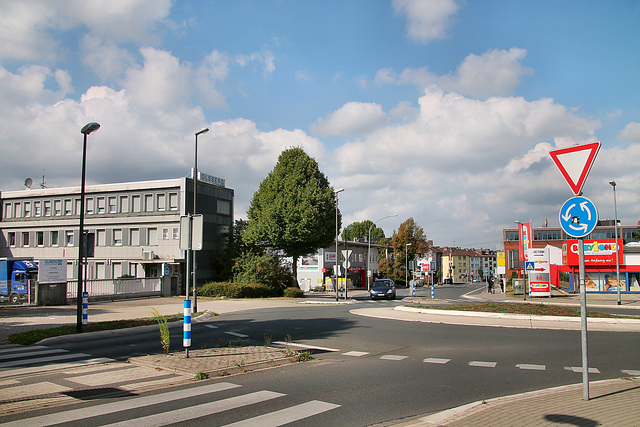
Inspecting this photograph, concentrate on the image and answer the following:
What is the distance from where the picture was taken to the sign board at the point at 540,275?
3716 centimetres

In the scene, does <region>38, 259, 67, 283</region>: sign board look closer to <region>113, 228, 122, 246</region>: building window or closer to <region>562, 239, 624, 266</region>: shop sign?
<region>113, 228, 122, 246</region>: building window

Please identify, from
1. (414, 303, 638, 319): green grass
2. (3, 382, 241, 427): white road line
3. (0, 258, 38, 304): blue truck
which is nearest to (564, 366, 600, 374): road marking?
(3, 382, 241, 427): white road line

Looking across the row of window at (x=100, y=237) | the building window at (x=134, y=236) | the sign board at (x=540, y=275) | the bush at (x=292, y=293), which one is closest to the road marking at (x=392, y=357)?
the sign board at (x=540, y=275)

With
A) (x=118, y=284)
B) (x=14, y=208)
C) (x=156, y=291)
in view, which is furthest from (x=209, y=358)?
(x=14, y=208)

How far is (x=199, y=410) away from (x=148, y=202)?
40668mm

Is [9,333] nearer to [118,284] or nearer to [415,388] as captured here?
[415,388]

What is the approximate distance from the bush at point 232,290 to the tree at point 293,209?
6.41m

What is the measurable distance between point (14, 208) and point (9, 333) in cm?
4409

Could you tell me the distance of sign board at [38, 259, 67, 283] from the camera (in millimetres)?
26469

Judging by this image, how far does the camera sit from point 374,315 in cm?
2067

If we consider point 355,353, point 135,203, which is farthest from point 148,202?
point 355,353

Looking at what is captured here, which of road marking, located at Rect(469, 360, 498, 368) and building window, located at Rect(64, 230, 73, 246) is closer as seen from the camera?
road marking, located at Rect(469, 360, 498, 368)

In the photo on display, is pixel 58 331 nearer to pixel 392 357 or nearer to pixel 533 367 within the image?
pixel 392 357

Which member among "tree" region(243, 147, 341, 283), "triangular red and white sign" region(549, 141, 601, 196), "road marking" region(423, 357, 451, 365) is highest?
"tree" region(243, 147, 341, 283)
